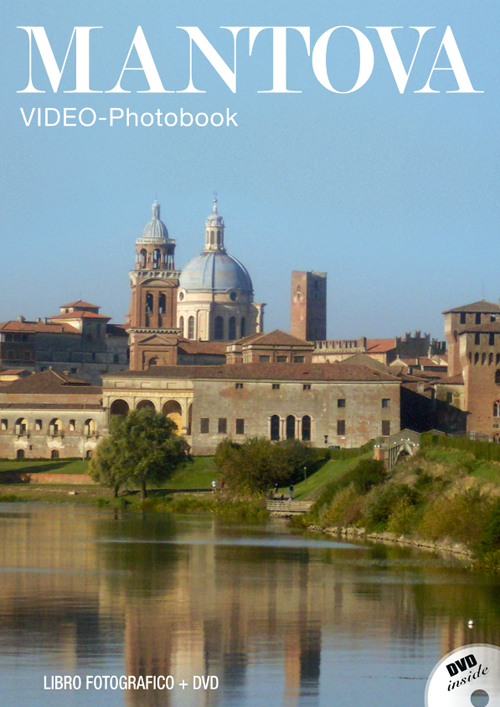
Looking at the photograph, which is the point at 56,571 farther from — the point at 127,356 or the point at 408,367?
the point at 127,356

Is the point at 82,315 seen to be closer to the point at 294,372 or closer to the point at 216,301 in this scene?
the point at 216,301

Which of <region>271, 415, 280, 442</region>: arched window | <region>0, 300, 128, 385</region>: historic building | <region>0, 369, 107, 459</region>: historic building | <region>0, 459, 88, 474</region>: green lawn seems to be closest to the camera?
<region>0, 459, 88, 474</region>: green lawn

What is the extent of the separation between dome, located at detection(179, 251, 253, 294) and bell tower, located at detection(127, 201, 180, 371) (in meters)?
1.20

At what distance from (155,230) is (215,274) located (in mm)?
6252

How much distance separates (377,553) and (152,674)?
58.9ft

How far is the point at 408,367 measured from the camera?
305 feet

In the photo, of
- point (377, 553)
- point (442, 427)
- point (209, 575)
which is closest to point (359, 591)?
point (209, 575)

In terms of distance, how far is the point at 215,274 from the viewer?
383 ft

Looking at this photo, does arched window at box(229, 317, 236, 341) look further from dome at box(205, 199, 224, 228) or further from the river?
the river

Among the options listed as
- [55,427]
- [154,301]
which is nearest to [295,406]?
[55,427]

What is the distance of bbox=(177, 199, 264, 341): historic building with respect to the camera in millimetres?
115062

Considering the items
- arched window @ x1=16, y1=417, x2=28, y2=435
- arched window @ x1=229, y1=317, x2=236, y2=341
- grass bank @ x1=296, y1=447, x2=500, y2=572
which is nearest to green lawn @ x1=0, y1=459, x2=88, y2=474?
arched window @ x1=16, y1=417, x2=28, y2=435

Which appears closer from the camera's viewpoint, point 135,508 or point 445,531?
point 445,531

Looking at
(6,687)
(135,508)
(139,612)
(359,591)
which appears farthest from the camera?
(135,508)
